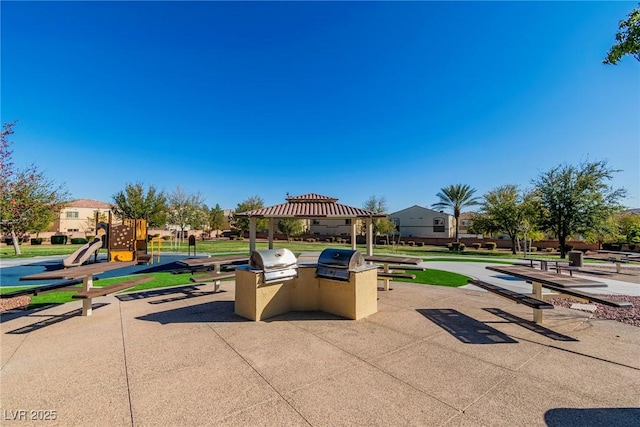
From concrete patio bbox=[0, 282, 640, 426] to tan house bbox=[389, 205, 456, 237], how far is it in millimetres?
44817

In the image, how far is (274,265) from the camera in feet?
17.3

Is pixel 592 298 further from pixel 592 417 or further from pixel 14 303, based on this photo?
pixel 14 303

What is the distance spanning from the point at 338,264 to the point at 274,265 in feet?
4.01

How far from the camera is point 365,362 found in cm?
354

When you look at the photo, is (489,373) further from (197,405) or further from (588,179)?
(588,179)

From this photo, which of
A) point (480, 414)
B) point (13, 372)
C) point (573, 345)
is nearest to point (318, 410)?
Result: point (480, 414)

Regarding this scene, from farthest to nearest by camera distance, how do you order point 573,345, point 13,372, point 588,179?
point 588,179
point 573,345
point 13,372

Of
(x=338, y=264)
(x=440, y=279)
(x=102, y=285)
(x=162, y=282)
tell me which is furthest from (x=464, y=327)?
(x=102, y=285)

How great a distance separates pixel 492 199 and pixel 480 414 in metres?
30.9

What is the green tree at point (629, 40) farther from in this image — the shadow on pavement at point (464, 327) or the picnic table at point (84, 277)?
the picnic table at point (84, 277)

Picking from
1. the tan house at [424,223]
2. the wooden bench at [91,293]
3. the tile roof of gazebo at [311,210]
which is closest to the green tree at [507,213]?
the tan house at [424,223]

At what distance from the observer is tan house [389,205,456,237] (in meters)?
47.8

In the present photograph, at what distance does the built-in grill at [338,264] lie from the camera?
5348 millimetres

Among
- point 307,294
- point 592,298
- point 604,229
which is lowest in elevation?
point 307,294
